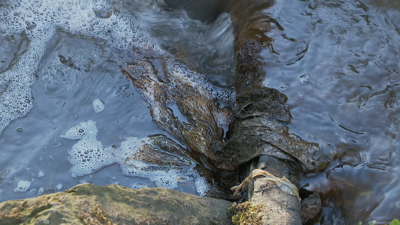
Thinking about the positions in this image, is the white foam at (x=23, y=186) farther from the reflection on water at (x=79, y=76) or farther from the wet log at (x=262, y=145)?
the wet log at (x=262, y=145)

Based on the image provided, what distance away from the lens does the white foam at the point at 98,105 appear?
10.8ft

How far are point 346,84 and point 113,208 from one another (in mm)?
2353

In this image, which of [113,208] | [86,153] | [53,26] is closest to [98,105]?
[86,153]

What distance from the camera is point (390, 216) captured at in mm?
2299

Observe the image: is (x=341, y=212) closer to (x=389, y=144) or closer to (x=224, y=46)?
(x=389, y=144)

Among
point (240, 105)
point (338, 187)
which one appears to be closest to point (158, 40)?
point (240, 105)

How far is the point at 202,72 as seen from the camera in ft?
12.1

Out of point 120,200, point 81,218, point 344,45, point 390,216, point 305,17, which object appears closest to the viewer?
point 81,218

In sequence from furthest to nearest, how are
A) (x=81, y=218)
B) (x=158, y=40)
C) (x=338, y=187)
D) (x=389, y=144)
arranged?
1. (x=158, y=40)
2. (x=389, y=144)
3. (x=338, y=187)
4. (x=81, y=218)

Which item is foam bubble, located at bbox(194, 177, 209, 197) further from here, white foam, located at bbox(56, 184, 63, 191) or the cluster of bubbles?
white foam, located at bbox(56, 184, 63, 191)

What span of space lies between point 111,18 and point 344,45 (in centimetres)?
269

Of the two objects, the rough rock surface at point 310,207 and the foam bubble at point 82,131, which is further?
the foam bubble at point 82,131

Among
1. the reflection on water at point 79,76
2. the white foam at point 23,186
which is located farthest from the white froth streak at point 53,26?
the white foam at point 23,186

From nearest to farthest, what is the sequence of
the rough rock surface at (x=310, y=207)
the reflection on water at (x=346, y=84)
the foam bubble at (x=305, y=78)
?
the rough rock surface at (x=310, y=207) < the reflection on water at (x=346, y=84) < the foam bubble at (x=305, y=78)
